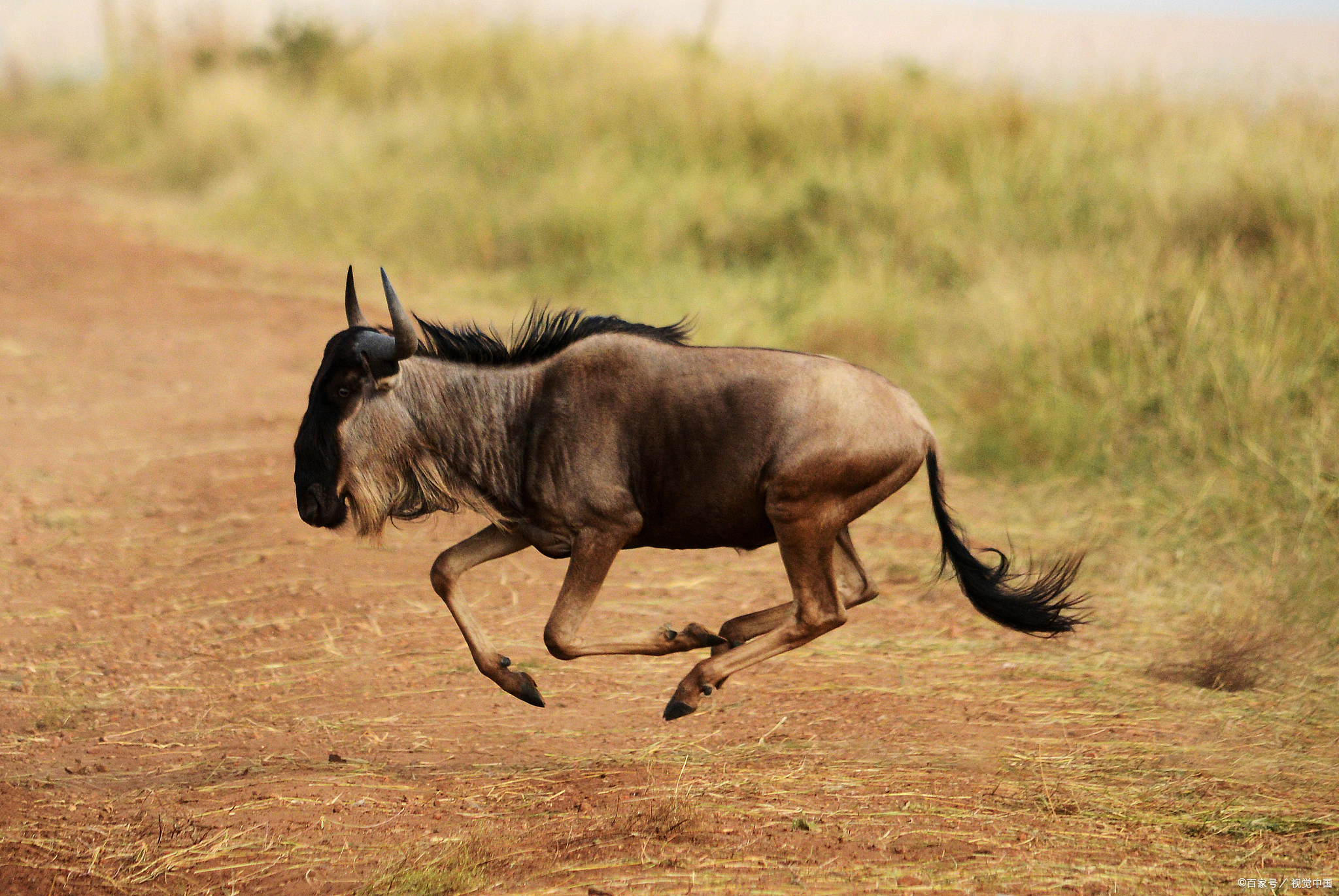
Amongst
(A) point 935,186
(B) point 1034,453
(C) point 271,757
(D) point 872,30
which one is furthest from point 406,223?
(D) point 872,30

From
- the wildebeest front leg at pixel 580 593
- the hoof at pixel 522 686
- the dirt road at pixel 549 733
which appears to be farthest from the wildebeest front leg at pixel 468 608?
the dirt road at pixel 549 733

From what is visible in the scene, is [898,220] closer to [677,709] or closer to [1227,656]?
[1227,656]

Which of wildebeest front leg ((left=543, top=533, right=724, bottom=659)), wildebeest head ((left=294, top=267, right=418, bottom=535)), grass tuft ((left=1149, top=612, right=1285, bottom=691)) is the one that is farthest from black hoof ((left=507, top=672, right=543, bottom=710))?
grass tuft ((left=1149, top=612, right=1285, bottom=691))

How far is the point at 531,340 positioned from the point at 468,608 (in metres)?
0.84

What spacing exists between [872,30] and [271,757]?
186ft

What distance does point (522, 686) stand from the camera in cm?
396

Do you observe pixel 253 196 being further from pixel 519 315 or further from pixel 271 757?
pixel 271 757

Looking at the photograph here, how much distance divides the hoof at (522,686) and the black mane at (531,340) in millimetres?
951

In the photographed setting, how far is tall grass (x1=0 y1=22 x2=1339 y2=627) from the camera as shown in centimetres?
685

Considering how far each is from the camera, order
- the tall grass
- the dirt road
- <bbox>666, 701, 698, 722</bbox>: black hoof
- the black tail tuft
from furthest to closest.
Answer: the tall grass, the black tail tuft, <bbox>666, 701, 698, 722</bbox>: black hoof, the dirt road

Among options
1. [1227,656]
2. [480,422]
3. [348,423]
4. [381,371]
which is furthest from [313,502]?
[1227,656]

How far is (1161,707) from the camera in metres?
4.60

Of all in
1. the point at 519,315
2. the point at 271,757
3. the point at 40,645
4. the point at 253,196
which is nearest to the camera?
the point at 271,757

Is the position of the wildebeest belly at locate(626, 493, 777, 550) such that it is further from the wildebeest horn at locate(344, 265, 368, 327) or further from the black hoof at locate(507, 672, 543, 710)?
the wildebeest horn at locate(344, 265, 368, 327)
